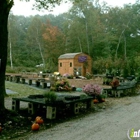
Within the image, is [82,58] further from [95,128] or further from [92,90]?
[95,128]

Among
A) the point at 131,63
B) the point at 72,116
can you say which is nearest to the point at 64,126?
the point at 72,116

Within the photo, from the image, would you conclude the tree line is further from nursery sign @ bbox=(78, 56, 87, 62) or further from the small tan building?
nursery sign @ bbox=(78, 56, 87, 62)

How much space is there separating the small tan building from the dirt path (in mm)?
17213

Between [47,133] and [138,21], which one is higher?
[138,21]

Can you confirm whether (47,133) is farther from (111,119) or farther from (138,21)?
(138,21)

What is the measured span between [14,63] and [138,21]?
22.4 m

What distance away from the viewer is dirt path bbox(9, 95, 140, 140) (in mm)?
4070

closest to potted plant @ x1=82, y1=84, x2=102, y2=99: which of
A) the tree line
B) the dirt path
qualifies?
the dirt path

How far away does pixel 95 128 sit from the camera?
466 cm

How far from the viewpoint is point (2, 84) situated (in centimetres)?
557

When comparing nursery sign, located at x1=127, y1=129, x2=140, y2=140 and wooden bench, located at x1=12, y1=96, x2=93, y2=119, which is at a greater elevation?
wooden bench, located at x1=12, y1=96, x2=93, y2=119

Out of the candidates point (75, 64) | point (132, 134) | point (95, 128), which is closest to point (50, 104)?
point (95, 128)

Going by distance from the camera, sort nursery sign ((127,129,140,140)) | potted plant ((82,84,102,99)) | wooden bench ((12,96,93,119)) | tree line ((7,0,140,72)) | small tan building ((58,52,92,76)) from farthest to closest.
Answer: tree line ((7,0,140,72)) → small tan building ((58,52,92,76)) → potted plant ((82,84,102,99)) → wooden bench ((12,96,93,119)) → nursery sign ((127,129,140,140))

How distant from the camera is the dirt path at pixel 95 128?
4.07 m
